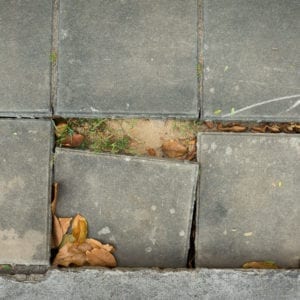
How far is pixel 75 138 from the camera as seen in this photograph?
2.64 m

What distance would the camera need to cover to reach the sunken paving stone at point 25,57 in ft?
8.43

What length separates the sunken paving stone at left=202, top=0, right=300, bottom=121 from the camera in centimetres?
260

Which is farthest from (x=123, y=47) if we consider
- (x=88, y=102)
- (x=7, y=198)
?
(x=7, y=198)

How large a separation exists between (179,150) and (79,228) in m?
0.74

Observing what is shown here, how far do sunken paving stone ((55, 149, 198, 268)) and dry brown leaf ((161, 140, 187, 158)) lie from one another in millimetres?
122

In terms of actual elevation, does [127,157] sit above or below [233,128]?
below

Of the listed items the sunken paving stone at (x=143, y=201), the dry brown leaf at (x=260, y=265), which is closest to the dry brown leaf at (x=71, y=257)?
the sunken paving stone at (x=143, y=201)

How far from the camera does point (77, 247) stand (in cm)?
255

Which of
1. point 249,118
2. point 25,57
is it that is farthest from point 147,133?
point 25,57

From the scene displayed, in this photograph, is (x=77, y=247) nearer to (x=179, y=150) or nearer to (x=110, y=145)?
(x=110, y=145)

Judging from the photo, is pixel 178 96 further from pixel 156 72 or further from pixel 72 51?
pixel 72 51

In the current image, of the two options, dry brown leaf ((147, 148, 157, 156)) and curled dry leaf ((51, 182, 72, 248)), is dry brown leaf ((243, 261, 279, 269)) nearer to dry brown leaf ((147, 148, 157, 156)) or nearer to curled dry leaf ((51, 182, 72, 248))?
dry brown leaf ((147, 148, 157, 156))

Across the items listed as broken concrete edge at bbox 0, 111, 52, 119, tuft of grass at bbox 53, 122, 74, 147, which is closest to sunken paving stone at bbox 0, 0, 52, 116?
broken concrete edge at bbox 0, 111, 52, 119

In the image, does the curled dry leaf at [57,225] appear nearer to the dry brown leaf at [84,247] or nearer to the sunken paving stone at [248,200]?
the dry brown leaf at [84,247]
